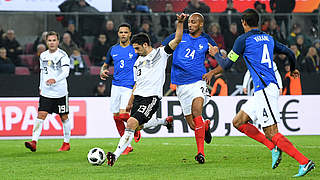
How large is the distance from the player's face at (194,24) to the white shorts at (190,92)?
83 cm

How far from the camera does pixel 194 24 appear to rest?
1020 cm

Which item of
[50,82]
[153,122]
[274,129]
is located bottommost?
[153,122]

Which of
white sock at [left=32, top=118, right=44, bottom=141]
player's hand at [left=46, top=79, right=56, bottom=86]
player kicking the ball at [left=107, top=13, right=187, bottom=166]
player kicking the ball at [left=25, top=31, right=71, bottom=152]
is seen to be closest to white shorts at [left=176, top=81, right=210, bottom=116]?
player kicking the ball at [left=107, top=13, right=187, bottom=166]

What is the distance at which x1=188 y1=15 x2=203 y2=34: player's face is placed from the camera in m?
10.1

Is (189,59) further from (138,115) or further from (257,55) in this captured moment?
(257,55)

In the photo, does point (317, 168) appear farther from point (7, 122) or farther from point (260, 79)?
point (7, 122)

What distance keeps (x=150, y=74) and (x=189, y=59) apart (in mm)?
1301

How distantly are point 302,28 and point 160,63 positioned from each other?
12.1 metres

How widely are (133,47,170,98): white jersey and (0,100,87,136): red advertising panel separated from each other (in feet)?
21.3

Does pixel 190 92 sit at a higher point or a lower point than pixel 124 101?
higher

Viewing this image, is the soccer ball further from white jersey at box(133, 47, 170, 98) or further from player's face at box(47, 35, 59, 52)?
player's face at box(47, 35, 59, 52)

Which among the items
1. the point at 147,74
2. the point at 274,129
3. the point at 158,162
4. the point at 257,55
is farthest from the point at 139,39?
the point at 274,129

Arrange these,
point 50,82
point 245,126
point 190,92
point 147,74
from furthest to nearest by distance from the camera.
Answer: point 50,82 → point 190,92 → point 147,74 → point 245,126

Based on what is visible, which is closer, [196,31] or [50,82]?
[196,31]
